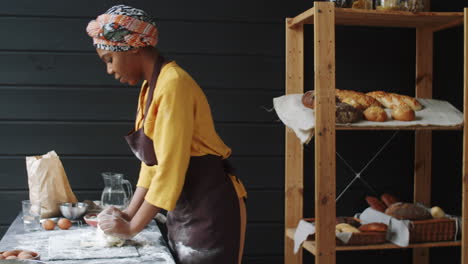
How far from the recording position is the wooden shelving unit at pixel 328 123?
8.73ft

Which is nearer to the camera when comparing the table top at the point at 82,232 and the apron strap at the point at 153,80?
the table top at the point at 82,232

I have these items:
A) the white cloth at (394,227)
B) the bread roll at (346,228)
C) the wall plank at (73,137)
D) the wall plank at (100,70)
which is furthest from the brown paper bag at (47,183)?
the white cloth at (394,227)

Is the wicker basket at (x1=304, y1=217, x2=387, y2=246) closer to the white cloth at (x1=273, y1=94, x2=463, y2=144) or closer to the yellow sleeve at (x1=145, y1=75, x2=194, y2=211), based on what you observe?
the white cloth at (x1=273, y1=94, x2=463, y2=144)

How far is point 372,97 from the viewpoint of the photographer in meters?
2.89

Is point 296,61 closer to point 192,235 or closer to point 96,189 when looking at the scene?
point 96,189

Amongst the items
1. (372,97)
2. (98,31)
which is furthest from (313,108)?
(98,31)

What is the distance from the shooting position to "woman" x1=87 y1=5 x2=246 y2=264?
1757 mm

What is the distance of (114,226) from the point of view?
5.85ft

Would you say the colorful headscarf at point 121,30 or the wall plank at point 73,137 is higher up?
the colorful headscarf at point 121,30

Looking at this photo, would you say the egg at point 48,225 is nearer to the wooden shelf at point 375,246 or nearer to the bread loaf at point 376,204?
the wooden shelf at point 375,246

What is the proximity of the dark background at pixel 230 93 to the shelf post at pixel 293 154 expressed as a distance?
66mm

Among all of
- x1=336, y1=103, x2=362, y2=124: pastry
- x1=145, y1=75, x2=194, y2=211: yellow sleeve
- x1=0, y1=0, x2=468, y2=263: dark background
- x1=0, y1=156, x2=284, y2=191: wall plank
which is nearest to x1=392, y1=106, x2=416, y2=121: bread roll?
x1=336, y1=103, x2=362, y2=124: pastry

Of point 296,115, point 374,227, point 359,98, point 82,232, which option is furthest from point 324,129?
point 82,232

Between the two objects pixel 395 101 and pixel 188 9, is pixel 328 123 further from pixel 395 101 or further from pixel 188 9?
pixel 188 9
